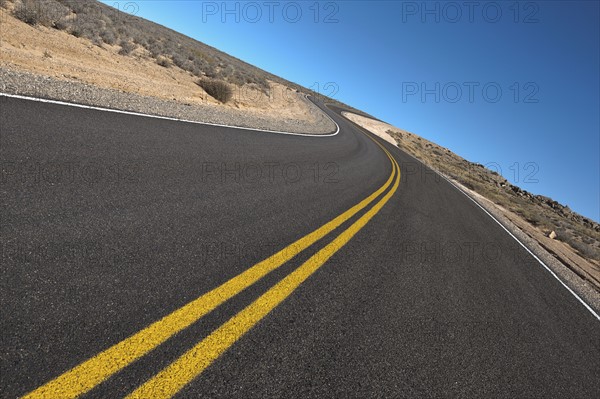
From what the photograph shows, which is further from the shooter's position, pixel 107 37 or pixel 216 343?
pixel 107 37

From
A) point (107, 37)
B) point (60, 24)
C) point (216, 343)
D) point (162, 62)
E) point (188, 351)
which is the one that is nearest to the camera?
point (188, 351)

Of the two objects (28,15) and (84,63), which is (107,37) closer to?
(28,15)

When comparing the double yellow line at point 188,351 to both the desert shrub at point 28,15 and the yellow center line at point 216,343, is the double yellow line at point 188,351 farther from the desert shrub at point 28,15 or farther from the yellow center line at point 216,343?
the desert shrub at point 28,15

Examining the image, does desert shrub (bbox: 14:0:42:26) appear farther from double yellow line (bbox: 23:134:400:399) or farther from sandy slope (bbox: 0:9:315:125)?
double yellow line (bbox: 23:134:400:399)

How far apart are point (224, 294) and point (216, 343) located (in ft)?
1.73

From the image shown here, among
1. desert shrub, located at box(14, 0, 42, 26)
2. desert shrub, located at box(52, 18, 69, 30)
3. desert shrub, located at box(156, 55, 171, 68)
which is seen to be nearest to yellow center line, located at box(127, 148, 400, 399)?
desert shrub, located at box(14, 0, 42, 26)

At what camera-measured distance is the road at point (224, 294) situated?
6.00 feet

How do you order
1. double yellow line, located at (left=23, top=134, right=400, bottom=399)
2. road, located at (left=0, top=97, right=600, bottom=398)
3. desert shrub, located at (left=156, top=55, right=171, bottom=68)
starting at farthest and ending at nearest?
1. desert shrub, located at (left=156, top=55, right=171, bottom=68)
2. road, located at (left=0, top=97, right=600, bottom=398)
3. double yellow line, located at (left=23, top=134, right=400, bottom=399)

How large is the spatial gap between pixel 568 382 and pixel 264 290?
3129 millimetres

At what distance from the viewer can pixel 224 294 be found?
2.55m

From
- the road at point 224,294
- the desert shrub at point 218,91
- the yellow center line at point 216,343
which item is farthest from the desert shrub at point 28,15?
the yellow center line at point 216,343

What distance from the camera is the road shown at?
183 centimetres

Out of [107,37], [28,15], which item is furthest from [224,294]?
[107,37]

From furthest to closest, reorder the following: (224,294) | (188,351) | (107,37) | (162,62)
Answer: (162,62)
(107,37)
(224,294)
(188,351)
